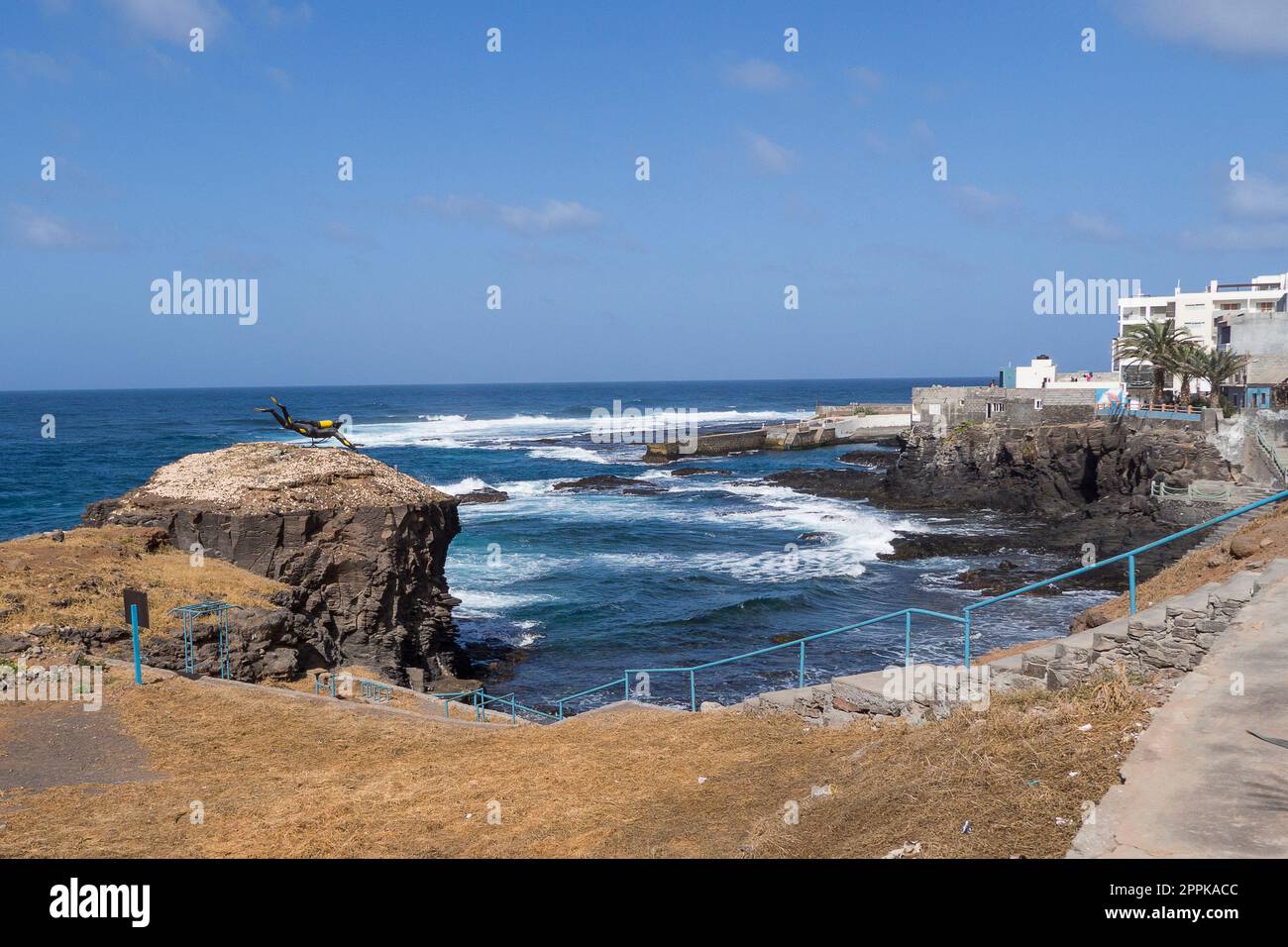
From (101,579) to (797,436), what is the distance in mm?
A: 69863

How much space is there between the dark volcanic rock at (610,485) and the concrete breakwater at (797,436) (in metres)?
13.6

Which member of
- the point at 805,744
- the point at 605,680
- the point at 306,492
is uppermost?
the point at 306,492

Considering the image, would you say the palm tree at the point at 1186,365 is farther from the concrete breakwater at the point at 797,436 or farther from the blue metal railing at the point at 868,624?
the concrete breakwater at the point at 797,436

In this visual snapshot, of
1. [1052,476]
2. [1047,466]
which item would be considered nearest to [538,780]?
[1052,476]

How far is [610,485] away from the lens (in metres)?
59.6

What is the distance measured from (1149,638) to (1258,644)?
3.42 feet

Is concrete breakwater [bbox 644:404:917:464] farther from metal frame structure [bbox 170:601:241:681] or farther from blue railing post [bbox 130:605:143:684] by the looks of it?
blue railing post [bbox 130:605:143:684]

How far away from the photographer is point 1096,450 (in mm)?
43062

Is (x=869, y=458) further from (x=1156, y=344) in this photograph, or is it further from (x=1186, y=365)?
(x=1186, y=365)

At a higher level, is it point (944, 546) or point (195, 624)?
point (195, 624)

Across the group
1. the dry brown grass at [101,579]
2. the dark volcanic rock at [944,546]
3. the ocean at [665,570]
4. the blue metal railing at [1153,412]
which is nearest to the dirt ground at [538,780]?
the dry brown grass at [101,579]

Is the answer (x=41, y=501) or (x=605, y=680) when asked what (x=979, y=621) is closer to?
(x=605, y=680)
